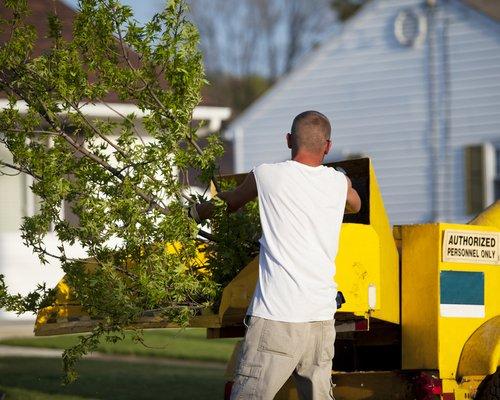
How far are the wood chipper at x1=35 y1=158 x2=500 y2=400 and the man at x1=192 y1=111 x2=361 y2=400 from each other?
0.72m

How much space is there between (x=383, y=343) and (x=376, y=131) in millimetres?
18292

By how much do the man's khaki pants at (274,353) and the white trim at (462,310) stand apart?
1384 millimetres

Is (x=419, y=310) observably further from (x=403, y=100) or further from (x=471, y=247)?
(x=403, y=100)

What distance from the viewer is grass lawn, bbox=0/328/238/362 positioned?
49.1 feet

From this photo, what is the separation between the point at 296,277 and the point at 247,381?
557mm

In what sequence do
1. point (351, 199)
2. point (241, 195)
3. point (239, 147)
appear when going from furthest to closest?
point (239, 147) < point (351, 199) < point (241, 195)

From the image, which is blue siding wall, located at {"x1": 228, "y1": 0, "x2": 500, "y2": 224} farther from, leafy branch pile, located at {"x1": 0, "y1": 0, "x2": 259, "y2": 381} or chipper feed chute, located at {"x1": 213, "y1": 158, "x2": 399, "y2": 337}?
leafy branch pile, located at {"x1": 0, "y1": 0, "x2": 259, "y2": 381}

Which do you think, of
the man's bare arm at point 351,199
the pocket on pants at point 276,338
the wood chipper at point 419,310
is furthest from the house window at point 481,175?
the pocket on pants at point 276,338

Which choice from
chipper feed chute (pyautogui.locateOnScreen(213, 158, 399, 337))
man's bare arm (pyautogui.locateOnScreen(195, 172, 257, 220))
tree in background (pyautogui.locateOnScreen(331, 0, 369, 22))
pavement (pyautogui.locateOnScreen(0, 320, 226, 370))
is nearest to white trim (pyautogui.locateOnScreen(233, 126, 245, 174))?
pavement (pyautogui.locateOnScreen(0, 320, 226, 370))

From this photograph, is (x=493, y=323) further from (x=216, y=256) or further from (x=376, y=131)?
(x=376, y=131)

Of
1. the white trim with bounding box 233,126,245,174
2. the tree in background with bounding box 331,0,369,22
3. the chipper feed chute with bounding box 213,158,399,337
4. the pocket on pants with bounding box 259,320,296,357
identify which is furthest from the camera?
the tree in background with bounding box 331,0,369,22

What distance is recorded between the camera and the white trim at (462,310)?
23.6ft

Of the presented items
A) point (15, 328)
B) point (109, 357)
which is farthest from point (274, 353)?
point (15, 328)

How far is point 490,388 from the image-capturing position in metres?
7.18
